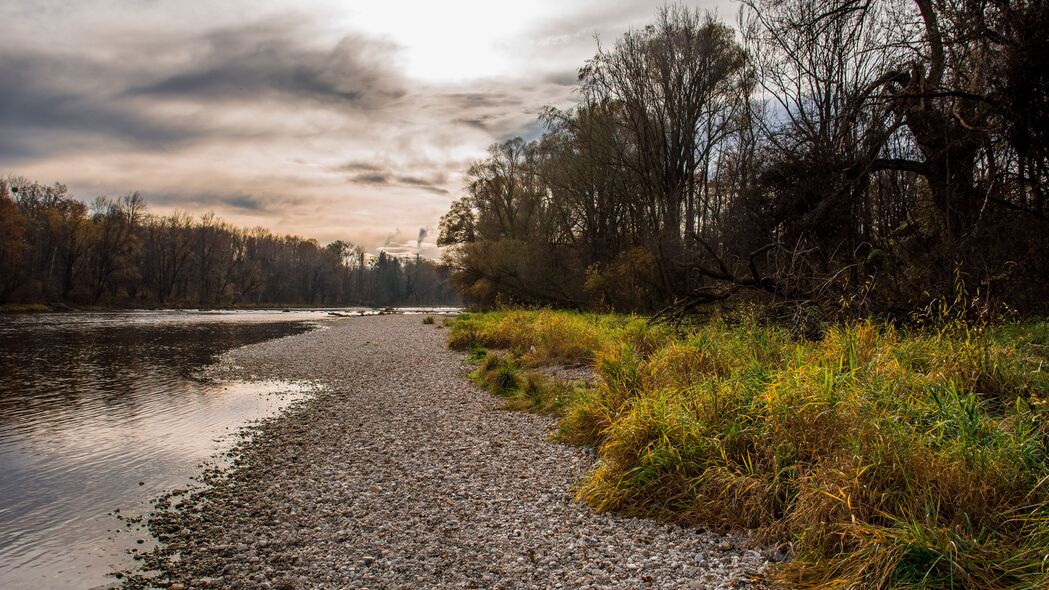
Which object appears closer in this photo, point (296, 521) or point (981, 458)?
point (981, 458)

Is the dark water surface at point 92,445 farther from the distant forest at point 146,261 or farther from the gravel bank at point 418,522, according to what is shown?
the distant forest at point 146,261

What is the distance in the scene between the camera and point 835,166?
9234 mm

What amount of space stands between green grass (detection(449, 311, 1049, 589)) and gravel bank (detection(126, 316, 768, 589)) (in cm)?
37

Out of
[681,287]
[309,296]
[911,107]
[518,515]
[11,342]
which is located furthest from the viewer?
[309,296]

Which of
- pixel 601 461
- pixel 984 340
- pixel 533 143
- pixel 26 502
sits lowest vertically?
pixel 26 502

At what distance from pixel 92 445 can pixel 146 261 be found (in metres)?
70.1

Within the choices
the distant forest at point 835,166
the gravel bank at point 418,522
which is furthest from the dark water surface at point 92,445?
the distant forest at point 835,166

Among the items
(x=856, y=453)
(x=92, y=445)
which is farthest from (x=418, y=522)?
(x=92, y=445)

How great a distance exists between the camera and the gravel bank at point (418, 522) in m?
3.54

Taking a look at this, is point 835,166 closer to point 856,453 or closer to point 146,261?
point 856,453

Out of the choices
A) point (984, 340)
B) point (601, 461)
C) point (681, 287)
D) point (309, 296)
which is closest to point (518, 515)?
point (601, 461)

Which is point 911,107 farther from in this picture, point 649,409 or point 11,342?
point 11,342

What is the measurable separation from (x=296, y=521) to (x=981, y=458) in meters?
4.91

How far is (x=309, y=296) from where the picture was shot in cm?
9362
